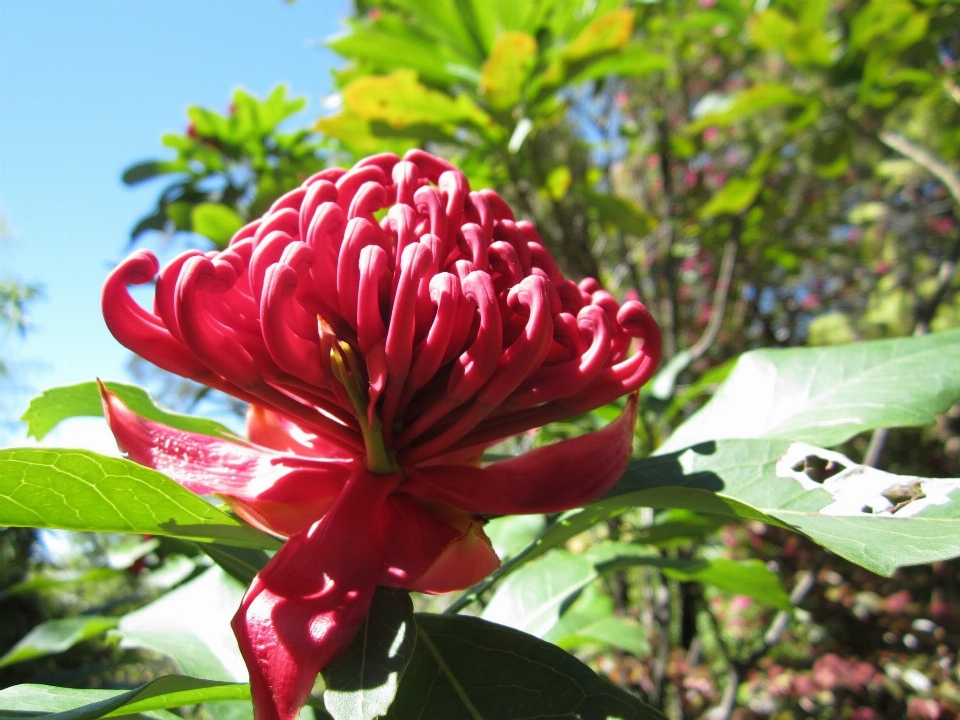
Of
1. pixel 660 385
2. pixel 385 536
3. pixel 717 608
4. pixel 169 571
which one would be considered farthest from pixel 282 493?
pixel 717 608

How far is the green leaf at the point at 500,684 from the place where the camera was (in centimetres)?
80

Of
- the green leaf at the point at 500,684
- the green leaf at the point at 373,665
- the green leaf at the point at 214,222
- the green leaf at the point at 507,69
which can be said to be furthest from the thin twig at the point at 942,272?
the green leaf at the point at 214,222

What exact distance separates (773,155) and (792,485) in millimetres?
2507

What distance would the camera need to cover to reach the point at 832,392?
1.22 metres

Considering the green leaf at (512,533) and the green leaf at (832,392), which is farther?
the green leaf at (512,533)

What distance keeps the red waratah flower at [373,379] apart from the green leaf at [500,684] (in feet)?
0.28

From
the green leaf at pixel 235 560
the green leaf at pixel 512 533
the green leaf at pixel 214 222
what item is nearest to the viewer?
the green leaf at pixel 235 560

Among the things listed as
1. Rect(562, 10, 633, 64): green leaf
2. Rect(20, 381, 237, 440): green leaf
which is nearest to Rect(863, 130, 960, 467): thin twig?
Rect(562, 10, 633, 64): green leaf

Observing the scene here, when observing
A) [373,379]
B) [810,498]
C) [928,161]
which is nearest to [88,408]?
[373,379]

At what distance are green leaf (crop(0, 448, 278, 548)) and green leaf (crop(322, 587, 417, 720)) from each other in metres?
0.26

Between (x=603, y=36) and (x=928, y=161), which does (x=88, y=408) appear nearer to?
(x=603, y=36)

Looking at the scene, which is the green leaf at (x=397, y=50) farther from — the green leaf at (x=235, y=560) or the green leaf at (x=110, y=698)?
the green leaf at (x=110, y=698)

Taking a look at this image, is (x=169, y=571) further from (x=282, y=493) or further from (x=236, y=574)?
(x=282, y=493)

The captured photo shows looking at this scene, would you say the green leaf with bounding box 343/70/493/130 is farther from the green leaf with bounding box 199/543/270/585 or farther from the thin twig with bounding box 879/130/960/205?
the thin twig with bounding box 879/130/960/205
